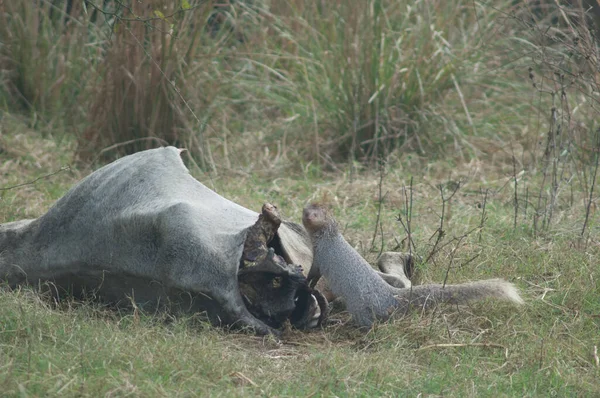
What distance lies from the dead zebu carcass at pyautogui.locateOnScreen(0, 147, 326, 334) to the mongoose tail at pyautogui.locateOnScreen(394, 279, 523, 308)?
1.24 feet

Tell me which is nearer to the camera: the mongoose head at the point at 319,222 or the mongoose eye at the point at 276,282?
the mongoose eye at the point at 276,282

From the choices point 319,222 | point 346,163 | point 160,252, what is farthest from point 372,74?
point 160,252

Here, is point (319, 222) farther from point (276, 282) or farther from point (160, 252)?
point (160, 252)

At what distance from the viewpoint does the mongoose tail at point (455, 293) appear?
3.68 meters

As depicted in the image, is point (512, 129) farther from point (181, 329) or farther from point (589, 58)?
point (181, 329)

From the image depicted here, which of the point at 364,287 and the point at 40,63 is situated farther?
the point at 40,63

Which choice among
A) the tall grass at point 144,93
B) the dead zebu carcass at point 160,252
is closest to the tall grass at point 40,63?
the tall grass at point 144,93

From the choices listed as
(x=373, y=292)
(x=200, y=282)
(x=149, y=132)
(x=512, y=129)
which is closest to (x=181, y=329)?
(x=200, y=282)

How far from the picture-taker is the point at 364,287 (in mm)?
3773

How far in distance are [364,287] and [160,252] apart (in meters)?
0.86

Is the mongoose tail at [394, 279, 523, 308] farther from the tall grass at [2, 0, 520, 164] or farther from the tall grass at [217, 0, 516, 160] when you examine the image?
the tall grass at [217, 0, 516, 160]

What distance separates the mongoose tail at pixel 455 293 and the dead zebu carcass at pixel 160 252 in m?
0.38

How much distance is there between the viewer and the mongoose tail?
3.68 meters

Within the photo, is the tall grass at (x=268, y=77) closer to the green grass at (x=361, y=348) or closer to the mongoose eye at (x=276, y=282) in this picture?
the green grass at (x=361, y=348)
